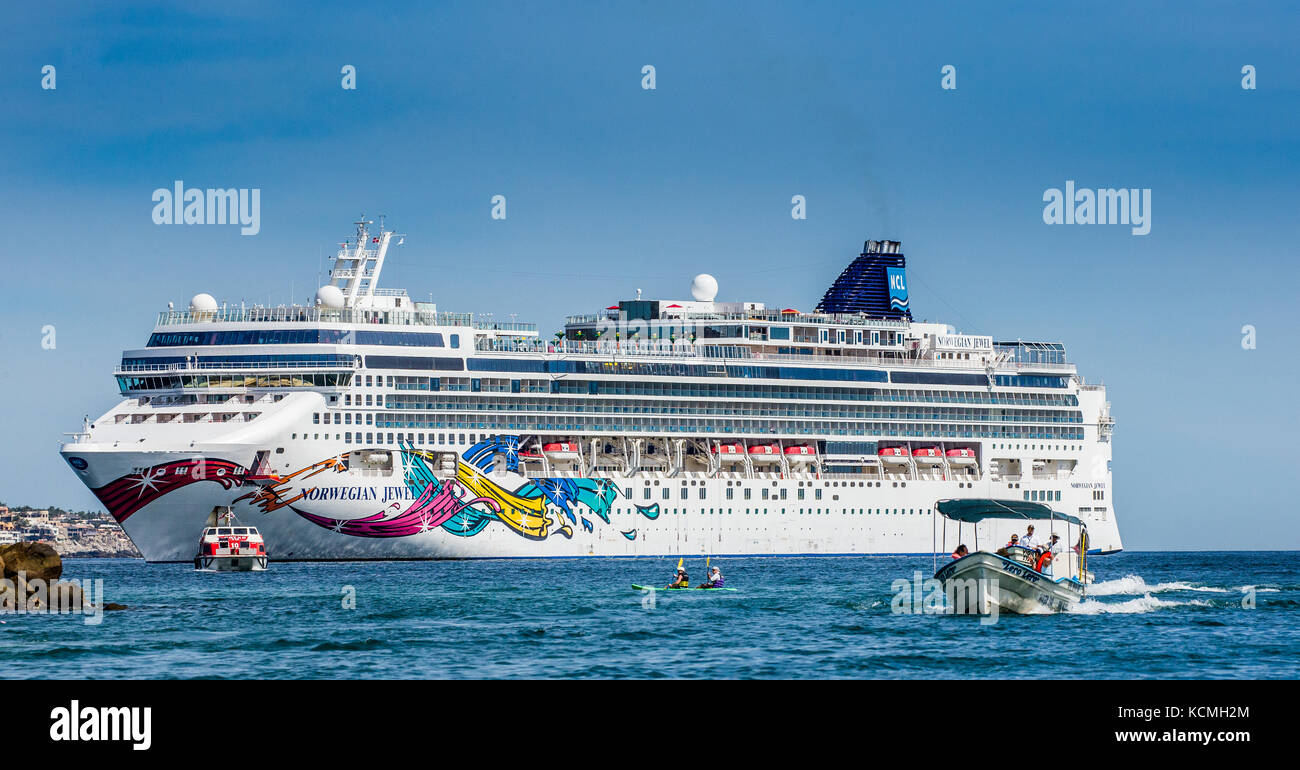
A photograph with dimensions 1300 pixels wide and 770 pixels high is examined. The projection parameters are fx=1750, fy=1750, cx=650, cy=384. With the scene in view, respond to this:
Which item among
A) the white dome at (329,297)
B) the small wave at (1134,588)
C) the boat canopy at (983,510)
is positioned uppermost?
the white dome at (329,297)

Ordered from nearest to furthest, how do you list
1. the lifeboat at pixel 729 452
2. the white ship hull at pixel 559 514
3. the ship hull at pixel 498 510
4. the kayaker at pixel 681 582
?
the kayaker at pixel 681 582, the ship hull at pixel 498 510, the white ship hull at pixel 559 514, the lifeboat at pixel 729 452

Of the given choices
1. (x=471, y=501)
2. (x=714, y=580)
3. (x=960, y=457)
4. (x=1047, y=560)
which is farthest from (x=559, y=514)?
(x=1047, y=560)

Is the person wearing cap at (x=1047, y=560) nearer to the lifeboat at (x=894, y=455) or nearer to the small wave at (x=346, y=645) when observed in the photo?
the small wave at (x=346, y=645)

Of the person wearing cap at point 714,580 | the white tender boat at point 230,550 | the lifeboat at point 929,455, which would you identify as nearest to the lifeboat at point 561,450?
the white tender boat at point 230,550

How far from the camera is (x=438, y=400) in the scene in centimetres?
9662

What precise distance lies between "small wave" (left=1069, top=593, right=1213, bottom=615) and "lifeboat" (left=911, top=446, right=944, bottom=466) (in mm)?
47512

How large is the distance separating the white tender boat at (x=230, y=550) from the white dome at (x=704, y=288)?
132ft

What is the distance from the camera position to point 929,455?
116750 mm

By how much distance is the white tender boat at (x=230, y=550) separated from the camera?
A: 84775mm

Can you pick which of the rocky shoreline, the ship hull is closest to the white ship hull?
the ship hull
